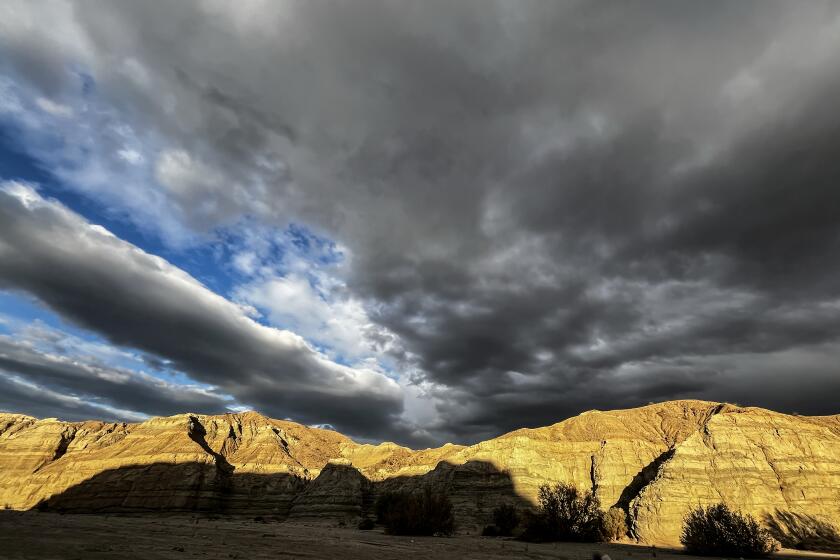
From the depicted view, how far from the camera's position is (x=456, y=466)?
264 ft

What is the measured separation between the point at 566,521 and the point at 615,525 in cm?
1570

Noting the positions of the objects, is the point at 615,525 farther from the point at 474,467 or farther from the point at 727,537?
the point at 474,467

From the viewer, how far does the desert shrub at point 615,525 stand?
33.8 m

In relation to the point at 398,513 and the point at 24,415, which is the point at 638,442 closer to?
the point at 398,513

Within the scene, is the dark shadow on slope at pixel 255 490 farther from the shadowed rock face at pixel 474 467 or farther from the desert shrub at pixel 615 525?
the desert shrub at pixel 615 525

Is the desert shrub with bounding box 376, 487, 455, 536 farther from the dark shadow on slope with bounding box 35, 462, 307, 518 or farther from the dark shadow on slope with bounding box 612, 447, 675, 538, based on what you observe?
the dark shadow on slope with bounding box 35, 462, 307, 518

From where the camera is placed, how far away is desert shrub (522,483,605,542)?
3078 cm

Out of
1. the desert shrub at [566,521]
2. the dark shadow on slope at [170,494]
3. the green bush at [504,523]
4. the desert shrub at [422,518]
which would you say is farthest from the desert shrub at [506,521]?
the dark shadow on slope at [170,494]

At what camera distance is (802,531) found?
45.9 m

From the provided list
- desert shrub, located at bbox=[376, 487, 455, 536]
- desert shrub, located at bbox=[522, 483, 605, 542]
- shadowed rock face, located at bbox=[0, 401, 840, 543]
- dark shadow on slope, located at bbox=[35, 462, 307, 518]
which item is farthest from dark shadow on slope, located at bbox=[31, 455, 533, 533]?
desert shrub, located at bbox=[522, 483, 605, 542]

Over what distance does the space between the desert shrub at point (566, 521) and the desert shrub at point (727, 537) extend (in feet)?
21.7

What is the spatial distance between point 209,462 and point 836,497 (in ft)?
377

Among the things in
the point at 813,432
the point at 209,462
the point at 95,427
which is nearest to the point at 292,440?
the point at 209,462

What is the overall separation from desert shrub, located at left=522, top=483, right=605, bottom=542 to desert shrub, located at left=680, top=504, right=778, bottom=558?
660 cm
